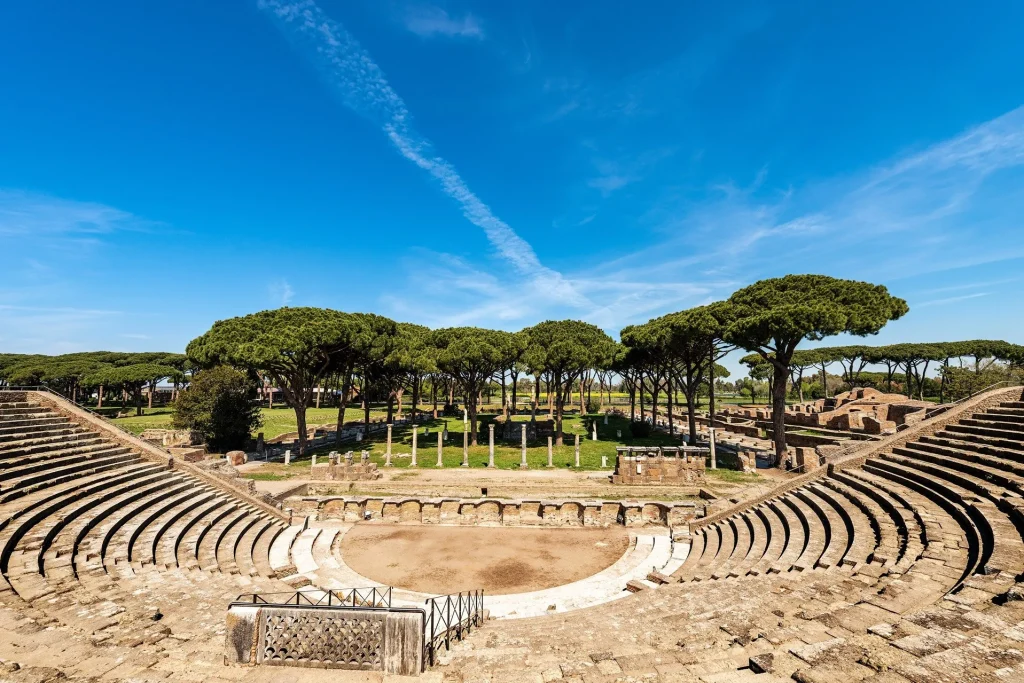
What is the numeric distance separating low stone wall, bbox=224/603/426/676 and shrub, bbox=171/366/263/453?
32.7m

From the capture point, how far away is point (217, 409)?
34.7 meters

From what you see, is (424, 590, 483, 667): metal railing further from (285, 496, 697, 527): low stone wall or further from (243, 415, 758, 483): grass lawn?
(243, 415, 758, 483): grass lawn

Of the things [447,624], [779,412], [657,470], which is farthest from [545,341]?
[447,624]

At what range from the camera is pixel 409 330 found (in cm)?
4491

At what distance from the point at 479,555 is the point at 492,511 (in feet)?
11.8

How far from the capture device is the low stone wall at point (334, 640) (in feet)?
24.2

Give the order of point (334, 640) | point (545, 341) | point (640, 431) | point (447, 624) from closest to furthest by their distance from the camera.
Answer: point (334, 640) < point (447, 624) < point (545, 341) < point (640, 431)

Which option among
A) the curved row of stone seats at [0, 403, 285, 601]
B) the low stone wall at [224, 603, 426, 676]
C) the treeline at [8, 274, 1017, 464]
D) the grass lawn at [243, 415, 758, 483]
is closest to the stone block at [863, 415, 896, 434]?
the treeline at [8, 274, 1017, 464]

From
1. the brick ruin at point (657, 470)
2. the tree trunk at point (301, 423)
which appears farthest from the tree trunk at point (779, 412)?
the tree trunk at point (301, 423)

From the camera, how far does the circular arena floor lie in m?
14.7

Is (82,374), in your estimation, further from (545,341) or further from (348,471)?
(545,341)

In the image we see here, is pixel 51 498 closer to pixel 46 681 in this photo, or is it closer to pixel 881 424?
pixel 46 681

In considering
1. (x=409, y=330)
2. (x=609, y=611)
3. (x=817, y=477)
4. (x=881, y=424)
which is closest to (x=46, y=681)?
(x=609, y=611)

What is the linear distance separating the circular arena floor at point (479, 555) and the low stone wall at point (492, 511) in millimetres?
545
